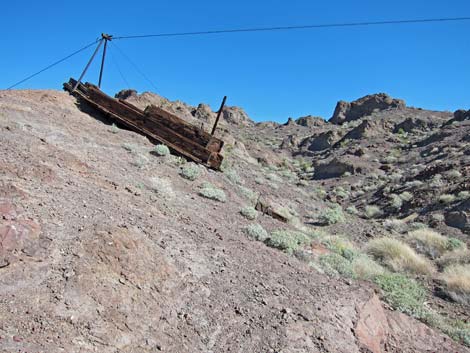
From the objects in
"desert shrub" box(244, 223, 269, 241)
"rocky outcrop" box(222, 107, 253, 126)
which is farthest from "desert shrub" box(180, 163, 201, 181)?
"rocky outcrop" box(222, 107, 253, 126)

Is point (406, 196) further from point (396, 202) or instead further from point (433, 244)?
point (433, 244)

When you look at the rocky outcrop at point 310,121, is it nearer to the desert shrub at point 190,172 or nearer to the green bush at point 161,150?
the green bush at point 161,150

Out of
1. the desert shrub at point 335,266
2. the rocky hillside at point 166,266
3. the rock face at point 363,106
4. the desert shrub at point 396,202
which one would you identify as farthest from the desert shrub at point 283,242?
the rock face at point 363,106

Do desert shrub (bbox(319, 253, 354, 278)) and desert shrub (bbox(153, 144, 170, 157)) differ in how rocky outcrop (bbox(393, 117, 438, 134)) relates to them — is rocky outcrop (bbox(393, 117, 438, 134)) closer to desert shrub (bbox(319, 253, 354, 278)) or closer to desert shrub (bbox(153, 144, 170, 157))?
desert shrub (bbox(153, 144, 170, 157))

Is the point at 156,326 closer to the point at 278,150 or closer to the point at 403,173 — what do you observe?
the point at 403,173

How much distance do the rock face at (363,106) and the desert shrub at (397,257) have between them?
56845mm

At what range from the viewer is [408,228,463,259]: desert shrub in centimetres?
1325

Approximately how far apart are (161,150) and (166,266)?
7901mm

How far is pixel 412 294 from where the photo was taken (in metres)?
8.50

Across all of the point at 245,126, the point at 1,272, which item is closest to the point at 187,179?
the point at 1,272

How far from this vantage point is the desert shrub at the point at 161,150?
1306 centimetres

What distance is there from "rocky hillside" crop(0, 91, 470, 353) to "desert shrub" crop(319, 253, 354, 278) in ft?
0.16

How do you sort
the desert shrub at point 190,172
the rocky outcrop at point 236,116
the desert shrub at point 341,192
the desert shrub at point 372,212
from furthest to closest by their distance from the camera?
the rocky outcrop at point 236,116, the desert shrub at point 341,192, the desert shrub at point 372,212, the desert shrub at point 190,172

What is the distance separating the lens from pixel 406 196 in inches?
895
